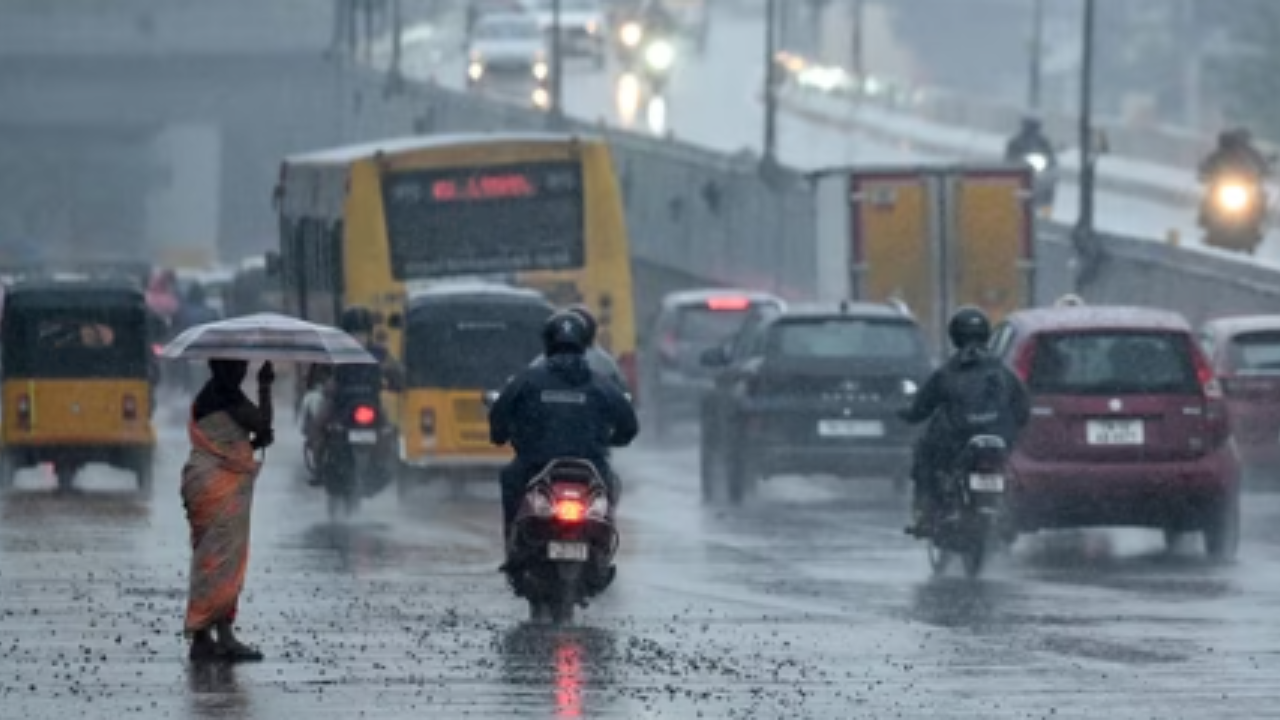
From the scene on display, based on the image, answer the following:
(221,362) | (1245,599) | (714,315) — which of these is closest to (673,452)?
(714,315)

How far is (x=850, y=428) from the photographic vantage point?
106 feet

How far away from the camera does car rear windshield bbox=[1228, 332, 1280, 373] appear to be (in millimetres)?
32094

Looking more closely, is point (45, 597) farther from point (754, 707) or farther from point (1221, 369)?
point (1221, 369)

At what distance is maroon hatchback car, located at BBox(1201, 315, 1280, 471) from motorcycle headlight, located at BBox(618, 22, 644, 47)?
301ft

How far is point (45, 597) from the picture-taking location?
21453 millimetres

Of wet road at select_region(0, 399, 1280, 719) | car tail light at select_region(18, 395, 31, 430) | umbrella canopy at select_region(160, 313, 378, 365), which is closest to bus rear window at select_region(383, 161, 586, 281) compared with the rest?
car tail light at select_region(18, 395, 31, 430)

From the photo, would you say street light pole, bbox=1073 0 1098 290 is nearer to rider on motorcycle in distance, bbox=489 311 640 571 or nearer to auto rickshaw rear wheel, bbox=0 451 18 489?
auto rickshaw rear wheel, bbox=0 451 18 489

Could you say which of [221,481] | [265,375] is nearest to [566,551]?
[265,375]

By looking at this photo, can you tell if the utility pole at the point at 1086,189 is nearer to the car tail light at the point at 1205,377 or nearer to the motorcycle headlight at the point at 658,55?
the car tail light at the point at 1205,377

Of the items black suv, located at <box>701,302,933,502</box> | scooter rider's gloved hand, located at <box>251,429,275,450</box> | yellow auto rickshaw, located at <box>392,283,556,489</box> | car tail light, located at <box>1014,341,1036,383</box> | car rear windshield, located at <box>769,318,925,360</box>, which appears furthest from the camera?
yellow auto rickshaw, located at <box>392,283,556,489</box>

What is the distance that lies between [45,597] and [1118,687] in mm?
6818

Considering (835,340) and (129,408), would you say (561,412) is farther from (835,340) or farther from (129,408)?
(129,408)

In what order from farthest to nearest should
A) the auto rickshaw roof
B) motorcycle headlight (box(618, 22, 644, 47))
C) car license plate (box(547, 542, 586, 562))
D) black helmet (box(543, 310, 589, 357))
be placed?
motorcycle headlight (box(618, 22, 644, 47))
the auto rickshaw roof
black helmet (box(543, 310, 589, 357))
car license plate (box(547, 542, 586, 562))

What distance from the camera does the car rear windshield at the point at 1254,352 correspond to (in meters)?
32.1
